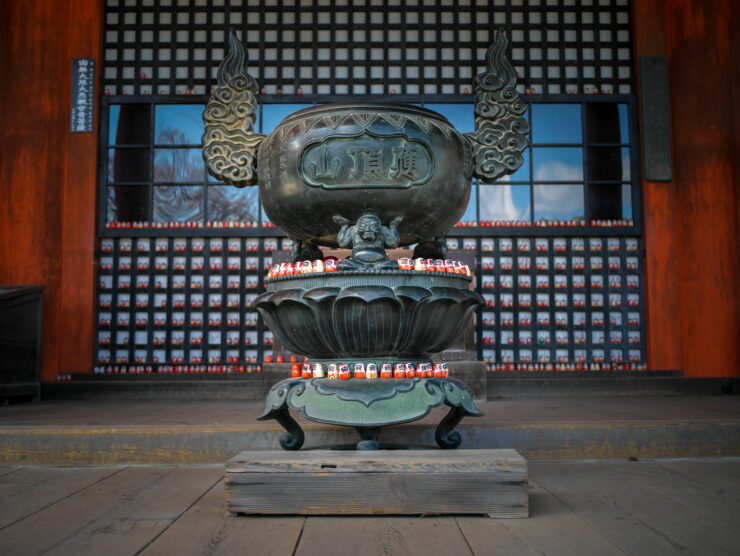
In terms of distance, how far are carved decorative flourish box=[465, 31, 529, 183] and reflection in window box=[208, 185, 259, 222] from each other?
4.49m

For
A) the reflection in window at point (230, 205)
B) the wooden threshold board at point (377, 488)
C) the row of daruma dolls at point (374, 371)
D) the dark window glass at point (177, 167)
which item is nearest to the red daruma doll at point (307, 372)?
the row of daruma dolls at point (374, 371)

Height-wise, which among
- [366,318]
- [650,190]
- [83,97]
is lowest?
[366,318]

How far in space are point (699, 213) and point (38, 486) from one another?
6.38 m

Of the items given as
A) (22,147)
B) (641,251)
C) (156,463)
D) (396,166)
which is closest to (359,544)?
(396,166)

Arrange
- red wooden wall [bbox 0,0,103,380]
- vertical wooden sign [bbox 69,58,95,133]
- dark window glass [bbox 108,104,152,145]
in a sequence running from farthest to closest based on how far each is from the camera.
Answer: dark window glass [bbox 108,104,152,145] → vertical wooden sign [bbox 69,58,95,133] → red wooden wall [bbox 0,0,103,380]

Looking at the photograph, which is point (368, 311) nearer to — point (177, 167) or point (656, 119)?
point (177, 167)

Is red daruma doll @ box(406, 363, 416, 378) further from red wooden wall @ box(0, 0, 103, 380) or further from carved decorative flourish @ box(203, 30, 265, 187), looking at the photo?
red wooden wall @ box(0, 0, 103, 380)

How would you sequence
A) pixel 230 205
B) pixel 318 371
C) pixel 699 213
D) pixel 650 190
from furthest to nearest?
pixel 230 205, pixel 650 190, pixel 699 213, pixel 318 371

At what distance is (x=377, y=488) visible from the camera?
1.60m

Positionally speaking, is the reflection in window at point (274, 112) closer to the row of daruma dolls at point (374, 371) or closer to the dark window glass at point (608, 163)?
the dark window glass at point (608, 163)

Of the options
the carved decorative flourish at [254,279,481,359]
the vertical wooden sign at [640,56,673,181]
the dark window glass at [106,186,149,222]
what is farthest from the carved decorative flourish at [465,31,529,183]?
the dark window glass at [106,186,149,222]

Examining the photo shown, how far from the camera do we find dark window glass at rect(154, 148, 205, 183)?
659 centimetres

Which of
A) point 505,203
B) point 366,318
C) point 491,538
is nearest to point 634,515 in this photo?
point 491,538

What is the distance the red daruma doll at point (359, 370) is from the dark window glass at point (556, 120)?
210 inches
